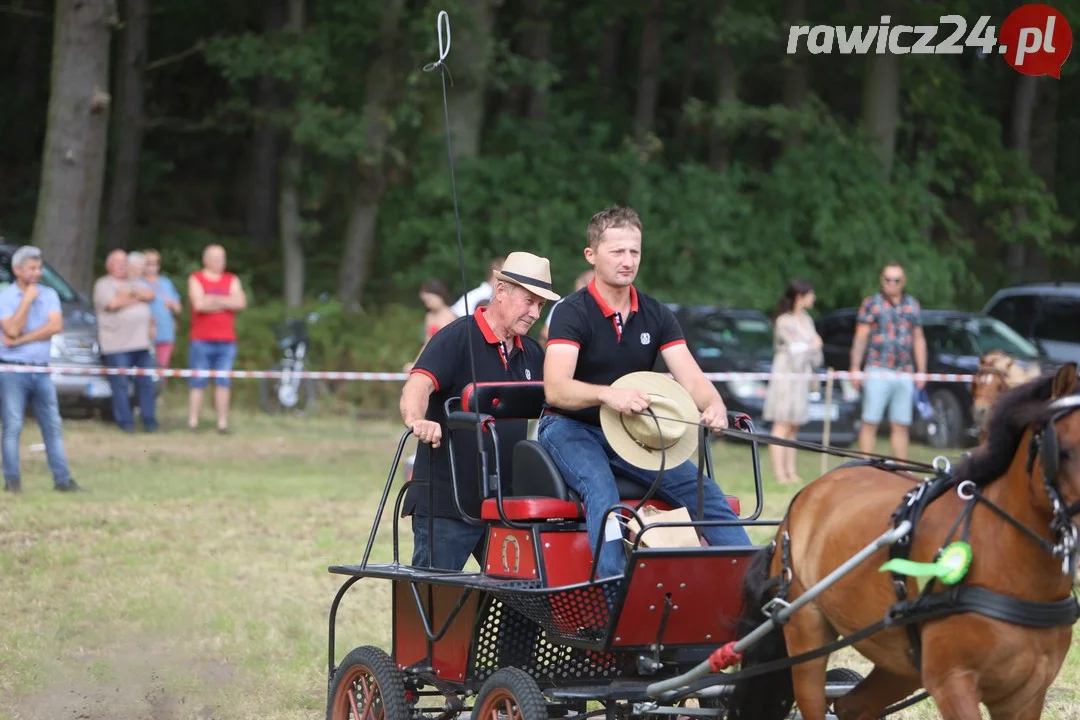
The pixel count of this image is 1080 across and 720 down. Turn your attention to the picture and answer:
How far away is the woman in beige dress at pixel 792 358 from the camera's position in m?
14.3

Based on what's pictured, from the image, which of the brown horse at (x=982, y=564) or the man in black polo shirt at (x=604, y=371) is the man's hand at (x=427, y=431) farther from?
the brown horse at (x=982, y=564)

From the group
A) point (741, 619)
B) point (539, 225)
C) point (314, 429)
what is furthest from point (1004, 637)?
point (539, 225)

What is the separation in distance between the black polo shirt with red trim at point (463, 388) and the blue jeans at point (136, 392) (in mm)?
10656

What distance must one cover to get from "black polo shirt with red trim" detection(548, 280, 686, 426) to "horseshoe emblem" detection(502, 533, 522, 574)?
52cm

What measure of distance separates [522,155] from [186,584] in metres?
16.0

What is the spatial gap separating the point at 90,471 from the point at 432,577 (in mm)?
8685

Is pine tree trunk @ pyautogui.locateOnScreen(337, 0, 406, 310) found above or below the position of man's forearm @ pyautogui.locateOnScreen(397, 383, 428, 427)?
above

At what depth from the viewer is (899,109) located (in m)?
27.4

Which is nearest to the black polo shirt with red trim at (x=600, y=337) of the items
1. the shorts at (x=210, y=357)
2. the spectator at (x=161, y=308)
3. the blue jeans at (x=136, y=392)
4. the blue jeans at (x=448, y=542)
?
the blue jeans at (x=448, y=542)

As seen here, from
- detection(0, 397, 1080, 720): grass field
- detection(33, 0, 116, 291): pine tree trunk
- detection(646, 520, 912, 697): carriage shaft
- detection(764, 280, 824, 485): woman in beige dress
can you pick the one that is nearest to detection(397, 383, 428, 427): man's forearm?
detection(646, 520, 912, 697): carriage shaft

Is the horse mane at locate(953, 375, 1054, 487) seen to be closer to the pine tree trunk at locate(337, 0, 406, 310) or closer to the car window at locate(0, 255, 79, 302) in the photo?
the car window at locate(0, 255, 79, 302)

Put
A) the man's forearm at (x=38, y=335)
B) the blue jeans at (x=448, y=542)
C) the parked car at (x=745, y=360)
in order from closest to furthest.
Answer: the blue jeans at (x=448, y=542) → the man's forearm at (x=38, y=335) → the parked car at (x=745, y=360)

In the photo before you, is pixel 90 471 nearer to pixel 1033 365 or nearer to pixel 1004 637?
pixel 1033 365

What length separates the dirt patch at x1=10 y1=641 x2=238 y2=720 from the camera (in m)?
6.86
